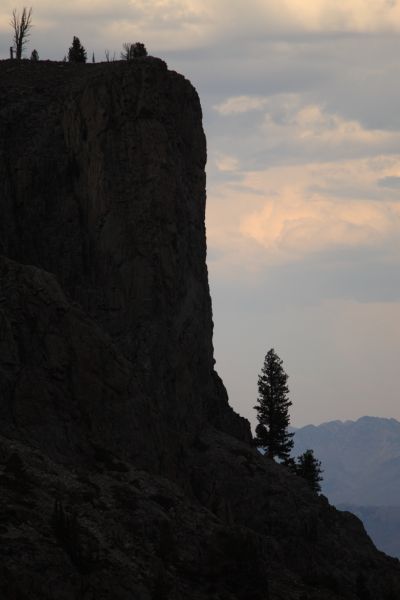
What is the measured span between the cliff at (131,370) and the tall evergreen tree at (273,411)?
980 centimetres

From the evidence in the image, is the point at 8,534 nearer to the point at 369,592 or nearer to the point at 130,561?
the point at 130,561

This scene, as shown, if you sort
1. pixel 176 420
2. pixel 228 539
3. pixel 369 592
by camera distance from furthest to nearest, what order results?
pixel 176 420, pixel 369 592, pixel 228 539

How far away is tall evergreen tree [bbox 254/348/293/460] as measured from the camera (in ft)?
334

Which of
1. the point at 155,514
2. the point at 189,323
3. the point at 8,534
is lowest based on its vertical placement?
the point at 8,534

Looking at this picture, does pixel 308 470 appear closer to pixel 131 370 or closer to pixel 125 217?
pixel 125 217

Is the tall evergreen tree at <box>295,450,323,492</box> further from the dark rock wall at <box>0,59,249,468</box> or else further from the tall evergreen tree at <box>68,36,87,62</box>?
the tall evergreen tree at <box>68,36,87,62</box>

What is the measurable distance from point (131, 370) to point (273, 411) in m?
33.4

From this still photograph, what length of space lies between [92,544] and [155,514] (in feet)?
30.5

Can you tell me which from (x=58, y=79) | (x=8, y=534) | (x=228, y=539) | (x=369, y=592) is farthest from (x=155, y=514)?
(x=58, y=79)

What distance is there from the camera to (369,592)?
74.1m

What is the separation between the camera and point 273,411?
337 feet

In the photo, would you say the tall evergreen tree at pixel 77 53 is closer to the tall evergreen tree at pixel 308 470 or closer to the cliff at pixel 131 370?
the cliff at pixel 131 370

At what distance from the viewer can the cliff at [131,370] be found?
55.5 metres


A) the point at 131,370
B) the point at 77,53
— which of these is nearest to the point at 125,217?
the point at 131,370
